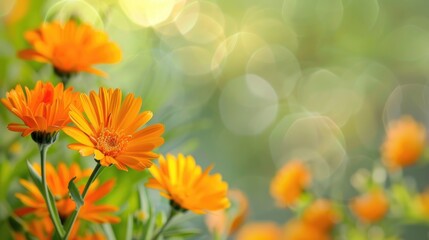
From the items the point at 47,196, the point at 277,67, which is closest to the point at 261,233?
the point at 47,196

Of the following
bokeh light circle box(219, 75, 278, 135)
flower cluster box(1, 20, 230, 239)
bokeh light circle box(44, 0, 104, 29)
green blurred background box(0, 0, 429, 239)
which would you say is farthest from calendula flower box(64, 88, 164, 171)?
bokeh light circle box(219, 75, 278, 135)

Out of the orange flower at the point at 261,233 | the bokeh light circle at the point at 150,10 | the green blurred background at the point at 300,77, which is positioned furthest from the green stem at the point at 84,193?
the green blurred background at the point at 300,77

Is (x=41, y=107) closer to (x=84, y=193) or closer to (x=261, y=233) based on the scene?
(x=84, y=193)

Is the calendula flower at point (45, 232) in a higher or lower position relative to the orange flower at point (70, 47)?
lower

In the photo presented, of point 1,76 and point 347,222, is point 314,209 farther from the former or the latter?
point 1,76

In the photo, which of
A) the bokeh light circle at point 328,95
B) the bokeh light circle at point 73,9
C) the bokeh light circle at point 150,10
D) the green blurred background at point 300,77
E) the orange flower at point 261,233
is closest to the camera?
the bokeh light circle at point 73,9

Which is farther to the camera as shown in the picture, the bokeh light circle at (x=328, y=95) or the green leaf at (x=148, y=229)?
the bokeh light circle at (x=328, y=95)

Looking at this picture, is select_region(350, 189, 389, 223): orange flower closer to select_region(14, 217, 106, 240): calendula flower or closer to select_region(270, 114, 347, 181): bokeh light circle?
select_region(14, 217, 106, 240): calendula flower

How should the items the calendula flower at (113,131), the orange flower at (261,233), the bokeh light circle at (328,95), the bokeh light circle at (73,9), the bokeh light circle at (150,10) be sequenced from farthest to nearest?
the bokeh light circle at (328,95), the bokeh light circle at (150,10), the orange flower at (261,233), the bokeh light circle at (73,9), the calendula flower at (113,131)

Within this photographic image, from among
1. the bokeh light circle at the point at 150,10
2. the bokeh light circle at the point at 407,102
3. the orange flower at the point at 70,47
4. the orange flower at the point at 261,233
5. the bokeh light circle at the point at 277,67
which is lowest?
the orange flower at the point at 261,233

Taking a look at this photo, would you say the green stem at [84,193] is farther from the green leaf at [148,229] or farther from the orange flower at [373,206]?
the orange flower at [373,206]
